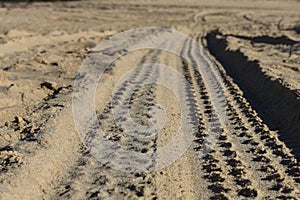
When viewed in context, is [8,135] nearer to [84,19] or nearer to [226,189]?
[226,189]

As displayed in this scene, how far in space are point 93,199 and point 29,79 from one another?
4.26 meters

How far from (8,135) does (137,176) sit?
73.5 inches

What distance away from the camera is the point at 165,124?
6.00 m

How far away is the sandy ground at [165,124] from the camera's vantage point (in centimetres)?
434

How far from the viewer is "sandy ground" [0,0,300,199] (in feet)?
14.2

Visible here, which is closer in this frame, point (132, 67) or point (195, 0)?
point (132, 67)

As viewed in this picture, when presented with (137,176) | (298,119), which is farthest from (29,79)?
(298,119)

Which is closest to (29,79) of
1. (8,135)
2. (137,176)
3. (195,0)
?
(8,135)

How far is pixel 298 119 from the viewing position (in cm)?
602

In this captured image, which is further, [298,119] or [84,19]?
[84,19]

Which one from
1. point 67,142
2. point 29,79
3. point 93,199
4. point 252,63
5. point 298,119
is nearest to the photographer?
point 93,199

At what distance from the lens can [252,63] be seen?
957 centimetres

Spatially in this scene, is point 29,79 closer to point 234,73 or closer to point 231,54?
point 234,73

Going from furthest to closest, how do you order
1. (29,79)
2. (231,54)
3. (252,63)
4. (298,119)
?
(231,54) → (252,63) → (29,79) → (298,119)
